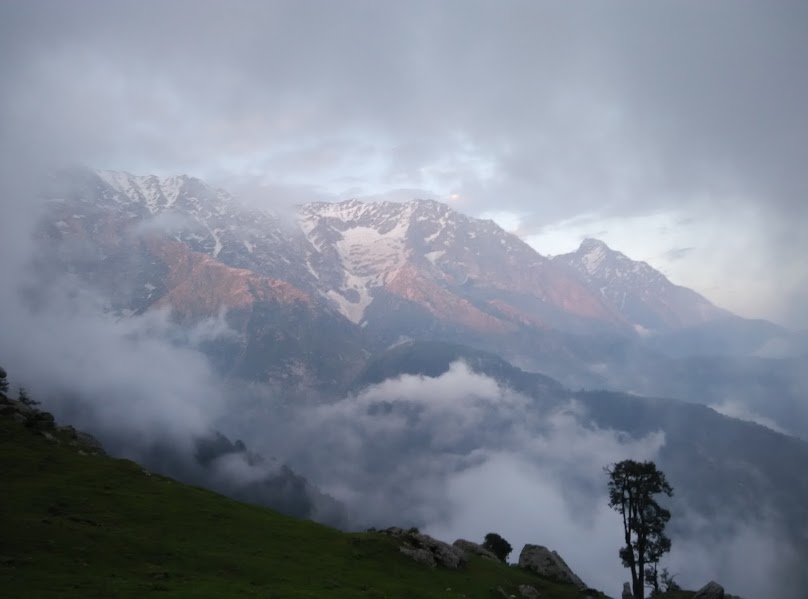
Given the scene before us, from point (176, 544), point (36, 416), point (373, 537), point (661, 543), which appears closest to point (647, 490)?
point (661, 543)

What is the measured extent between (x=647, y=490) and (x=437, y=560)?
34173mm

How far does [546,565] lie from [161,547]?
173ft

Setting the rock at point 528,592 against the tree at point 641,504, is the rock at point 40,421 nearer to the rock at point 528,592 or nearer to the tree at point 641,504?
the rock at point 528,592

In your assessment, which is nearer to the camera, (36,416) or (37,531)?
(37,531)

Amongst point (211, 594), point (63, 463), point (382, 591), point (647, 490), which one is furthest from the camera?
point (647, 490)

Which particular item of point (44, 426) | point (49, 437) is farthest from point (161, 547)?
point (44, 426)

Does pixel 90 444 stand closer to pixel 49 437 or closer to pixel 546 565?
pixel 49 437

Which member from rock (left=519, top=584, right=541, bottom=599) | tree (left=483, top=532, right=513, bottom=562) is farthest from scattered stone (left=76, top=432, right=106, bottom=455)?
tree (left=483, top=532, right=513, bottom=562)

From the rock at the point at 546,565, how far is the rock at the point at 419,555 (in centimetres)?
2249

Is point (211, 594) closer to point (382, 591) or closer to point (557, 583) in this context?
point (382, 591)

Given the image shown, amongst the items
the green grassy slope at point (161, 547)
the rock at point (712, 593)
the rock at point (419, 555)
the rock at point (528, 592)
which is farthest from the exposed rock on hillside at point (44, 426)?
the rock at point (712, 593)

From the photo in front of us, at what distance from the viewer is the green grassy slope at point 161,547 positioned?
37781mm

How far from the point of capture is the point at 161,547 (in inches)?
1759

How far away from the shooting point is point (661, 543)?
258ft
